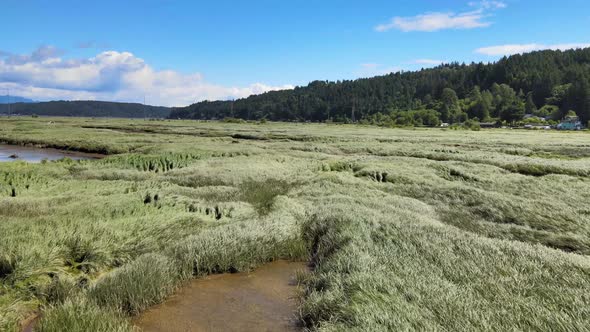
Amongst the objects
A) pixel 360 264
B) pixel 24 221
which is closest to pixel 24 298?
pixel 24 221

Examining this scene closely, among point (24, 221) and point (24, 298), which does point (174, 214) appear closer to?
point (24, 221)

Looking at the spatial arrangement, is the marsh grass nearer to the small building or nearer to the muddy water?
the muddy water

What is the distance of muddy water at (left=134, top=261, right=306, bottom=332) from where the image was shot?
6823 millimetres

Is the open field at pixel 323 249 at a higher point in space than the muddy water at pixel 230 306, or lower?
higher

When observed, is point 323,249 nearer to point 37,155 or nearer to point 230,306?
point 230,306

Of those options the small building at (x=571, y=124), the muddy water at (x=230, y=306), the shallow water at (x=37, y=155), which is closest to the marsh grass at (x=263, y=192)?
the muddy water at (x=230, y=306)

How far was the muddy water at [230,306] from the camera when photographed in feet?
22.4

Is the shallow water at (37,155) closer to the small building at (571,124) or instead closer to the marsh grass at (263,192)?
the marsh grass at (263,192)

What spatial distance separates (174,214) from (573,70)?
23381 cm

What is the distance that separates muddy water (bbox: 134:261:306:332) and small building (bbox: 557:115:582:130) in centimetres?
14743

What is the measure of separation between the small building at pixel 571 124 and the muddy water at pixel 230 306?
147m

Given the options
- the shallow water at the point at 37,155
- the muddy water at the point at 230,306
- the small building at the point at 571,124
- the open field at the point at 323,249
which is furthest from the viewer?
the small building at the point at 571,124

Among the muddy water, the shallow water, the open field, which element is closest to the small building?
the open field

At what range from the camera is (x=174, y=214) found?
12.2m
